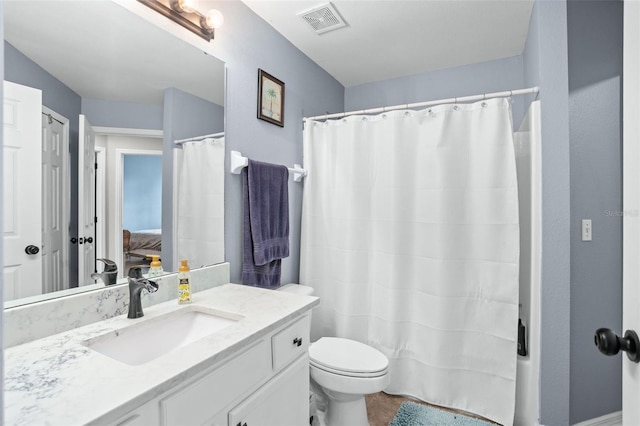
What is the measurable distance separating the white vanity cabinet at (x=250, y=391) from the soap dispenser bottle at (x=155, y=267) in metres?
0.61

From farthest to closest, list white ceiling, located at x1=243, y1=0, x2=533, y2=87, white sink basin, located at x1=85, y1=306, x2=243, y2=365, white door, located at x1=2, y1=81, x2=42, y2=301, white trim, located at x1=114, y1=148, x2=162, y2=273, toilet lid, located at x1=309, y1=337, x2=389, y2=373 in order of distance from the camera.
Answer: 1. white ceiling, located at x1=243, y1=0, x2=533, y2=87
2. toilet lid, located at x1=309, y1=337, x2=389, y2=373
3. white trim, located at x1=114, y1=148, x2=162, y2=273
4. white sink basin, located at x1=85, y1=306, x2=243, y2=365
5. white door, located at x1=2, y1=81, x2=42, y2=301

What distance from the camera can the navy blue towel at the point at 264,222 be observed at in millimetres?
1844

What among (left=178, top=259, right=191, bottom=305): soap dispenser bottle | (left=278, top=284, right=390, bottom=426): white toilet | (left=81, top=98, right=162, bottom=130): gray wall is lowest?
(left=278, top=284, right=390, bottom=426): white toilet

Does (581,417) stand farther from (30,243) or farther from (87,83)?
(87,83)

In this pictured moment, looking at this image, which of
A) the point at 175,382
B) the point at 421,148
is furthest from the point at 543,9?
the point at 175,382

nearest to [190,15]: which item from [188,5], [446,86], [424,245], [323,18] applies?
[188,5]

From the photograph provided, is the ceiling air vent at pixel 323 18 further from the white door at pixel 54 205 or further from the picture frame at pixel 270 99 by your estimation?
the white door at pixel 54 205

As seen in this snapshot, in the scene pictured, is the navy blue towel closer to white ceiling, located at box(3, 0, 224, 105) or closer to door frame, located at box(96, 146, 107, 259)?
white ceiling, located at box(3, 0, 224, 105)

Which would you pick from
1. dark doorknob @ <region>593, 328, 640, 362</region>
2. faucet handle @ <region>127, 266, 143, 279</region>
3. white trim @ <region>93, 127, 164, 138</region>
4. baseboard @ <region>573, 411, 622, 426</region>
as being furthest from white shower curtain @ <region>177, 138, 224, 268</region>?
baseboard @ <region>573, 411, 622, 426</region>

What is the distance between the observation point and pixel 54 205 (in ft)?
3.60

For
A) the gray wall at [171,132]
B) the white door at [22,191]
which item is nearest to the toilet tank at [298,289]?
the gray wall at [171,132]

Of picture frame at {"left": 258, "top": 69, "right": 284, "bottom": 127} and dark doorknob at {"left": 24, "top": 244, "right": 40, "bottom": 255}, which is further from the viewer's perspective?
picture frame at {"left": 258, "top": 69, "right": 284, "bottom": 127}

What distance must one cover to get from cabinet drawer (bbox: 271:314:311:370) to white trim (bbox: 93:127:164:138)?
3.26 ft

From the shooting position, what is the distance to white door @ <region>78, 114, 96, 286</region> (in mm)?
1170
